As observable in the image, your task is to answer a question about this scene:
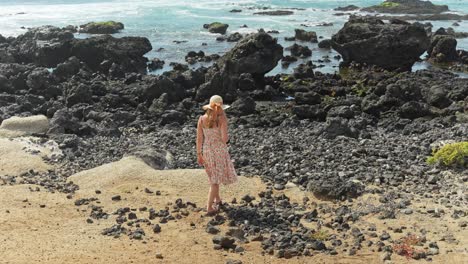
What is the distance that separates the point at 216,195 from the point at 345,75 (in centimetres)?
2862

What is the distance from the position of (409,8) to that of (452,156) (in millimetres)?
76452

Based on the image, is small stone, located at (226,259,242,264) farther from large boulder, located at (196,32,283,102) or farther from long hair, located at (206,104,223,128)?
large boulder, located at (196,32,283,102)

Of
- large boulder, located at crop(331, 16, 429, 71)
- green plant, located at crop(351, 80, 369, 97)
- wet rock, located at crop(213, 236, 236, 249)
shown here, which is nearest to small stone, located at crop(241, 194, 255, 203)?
wet rock, located at crop(213, 236, 236, 249)

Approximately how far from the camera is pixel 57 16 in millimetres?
83875

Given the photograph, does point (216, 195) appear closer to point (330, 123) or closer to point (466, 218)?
point (466, 218)

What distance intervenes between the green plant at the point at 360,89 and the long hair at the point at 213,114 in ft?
69.3

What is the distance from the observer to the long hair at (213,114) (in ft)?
45.0

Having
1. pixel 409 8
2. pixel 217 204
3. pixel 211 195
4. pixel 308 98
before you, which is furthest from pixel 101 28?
pixel 211 195

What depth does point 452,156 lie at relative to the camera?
1772cm

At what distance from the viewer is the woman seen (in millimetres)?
13867

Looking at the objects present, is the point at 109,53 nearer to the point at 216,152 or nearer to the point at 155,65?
the point at 155,65

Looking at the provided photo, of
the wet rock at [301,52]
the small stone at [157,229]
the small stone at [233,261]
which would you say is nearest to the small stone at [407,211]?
the small stone at [233,261]

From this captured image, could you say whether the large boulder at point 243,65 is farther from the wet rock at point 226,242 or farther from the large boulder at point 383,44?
the wet rock at point 226,242

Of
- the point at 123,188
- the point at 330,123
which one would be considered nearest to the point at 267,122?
the point at 330,123
